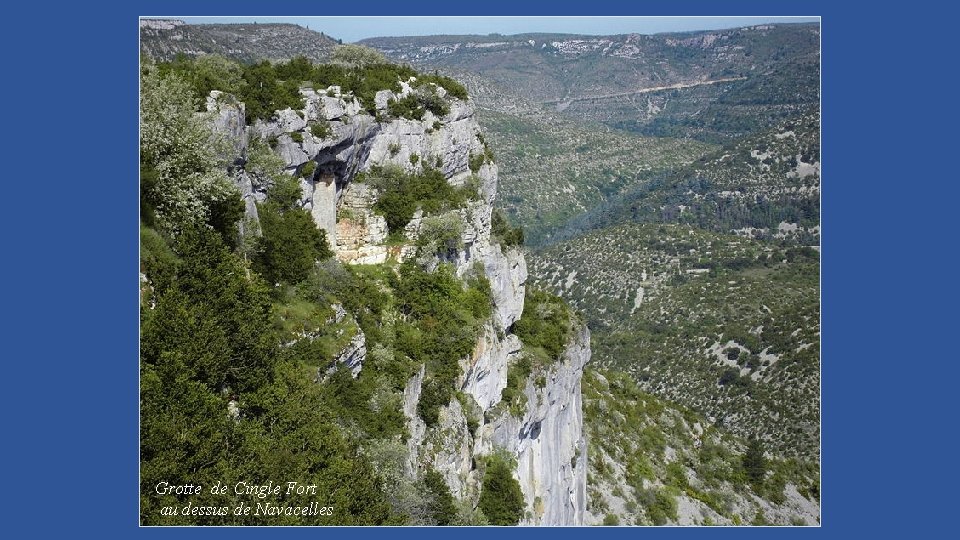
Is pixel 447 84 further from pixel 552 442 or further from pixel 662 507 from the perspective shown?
pixel 662 507

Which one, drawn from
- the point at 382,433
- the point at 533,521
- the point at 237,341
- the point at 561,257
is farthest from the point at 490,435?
the point at 561,257

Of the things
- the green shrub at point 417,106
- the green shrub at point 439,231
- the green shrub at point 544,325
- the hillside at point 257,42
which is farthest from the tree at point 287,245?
the hillside at point 257,42

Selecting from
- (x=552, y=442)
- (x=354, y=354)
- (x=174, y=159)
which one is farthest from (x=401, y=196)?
(x=552, y=442)

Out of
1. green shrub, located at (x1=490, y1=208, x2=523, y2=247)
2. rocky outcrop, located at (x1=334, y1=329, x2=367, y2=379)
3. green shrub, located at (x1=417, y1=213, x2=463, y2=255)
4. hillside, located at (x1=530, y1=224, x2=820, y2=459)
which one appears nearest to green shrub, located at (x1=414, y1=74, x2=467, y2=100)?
green shrub, located at (x1=490, y1=208, x2=523, y2=247)

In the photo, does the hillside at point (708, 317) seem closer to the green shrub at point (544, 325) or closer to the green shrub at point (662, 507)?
the green shrub at point (662, 507)

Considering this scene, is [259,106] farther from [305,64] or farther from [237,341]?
[237,341]

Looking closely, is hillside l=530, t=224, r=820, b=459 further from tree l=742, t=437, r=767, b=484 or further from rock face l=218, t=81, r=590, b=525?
rock face l=218, t=81, r=590, b=525
